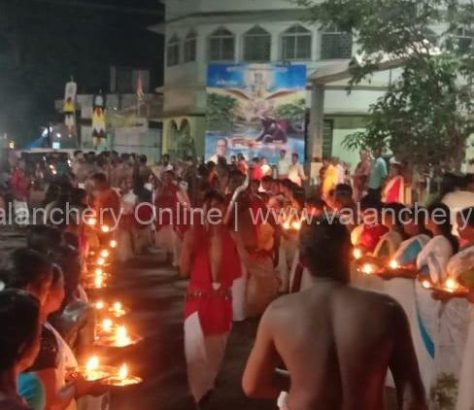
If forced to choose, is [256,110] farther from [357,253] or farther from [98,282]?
[98,282]

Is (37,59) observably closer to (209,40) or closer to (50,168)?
(209,40)

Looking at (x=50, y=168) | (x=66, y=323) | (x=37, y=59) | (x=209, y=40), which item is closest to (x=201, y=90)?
(x=209, y=40)

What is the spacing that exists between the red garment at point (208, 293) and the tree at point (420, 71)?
4880 millimetres

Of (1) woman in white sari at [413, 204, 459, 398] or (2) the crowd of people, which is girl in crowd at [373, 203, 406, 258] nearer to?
(2) the crowd of people

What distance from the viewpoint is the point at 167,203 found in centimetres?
1587

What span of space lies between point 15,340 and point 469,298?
3.97m

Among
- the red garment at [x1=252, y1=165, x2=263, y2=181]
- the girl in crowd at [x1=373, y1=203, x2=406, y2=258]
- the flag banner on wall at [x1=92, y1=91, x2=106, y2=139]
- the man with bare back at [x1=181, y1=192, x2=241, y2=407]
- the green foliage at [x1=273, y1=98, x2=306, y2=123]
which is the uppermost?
the green foliage at [x1=273, y1=98, x2=306, y2=123]

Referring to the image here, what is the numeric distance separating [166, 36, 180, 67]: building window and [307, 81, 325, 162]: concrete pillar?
13.5 m

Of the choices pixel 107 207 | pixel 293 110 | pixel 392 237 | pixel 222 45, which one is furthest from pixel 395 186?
pixel 222 45

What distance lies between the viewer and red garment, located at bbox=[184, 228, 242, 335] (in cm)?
746

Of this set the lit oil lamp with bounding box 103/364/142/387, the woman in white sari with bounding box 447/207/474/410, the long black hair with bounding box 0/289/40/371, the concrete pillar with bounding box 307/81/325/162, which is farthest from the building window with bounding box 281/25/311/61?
the long black hair with bounding box 0/289/40/371

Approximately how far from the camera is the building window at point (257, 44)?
31453 millimetres

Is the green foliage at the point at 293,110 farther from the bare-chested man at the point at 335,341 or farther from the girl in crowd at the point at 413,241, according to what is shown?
the bare-chested man at the point at 335,341

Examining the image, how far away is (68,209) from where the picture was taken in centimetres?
805
